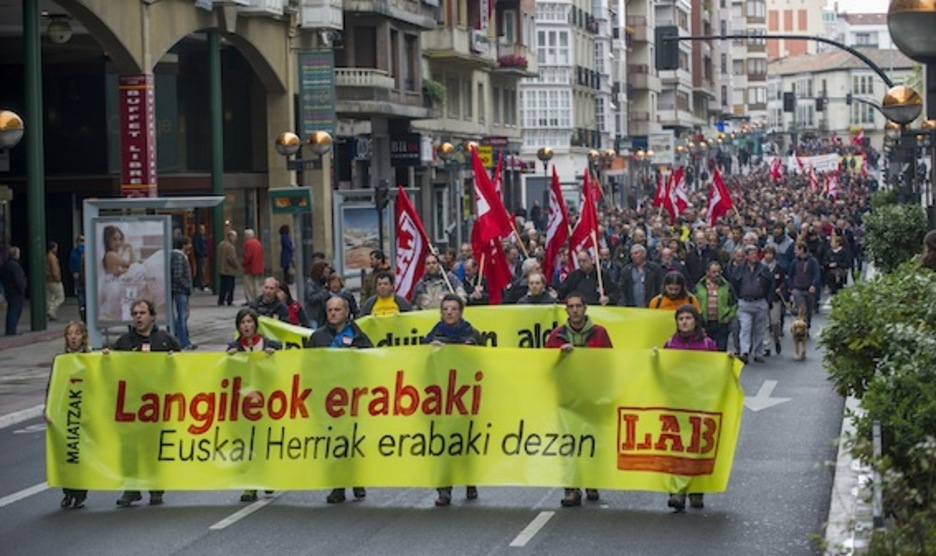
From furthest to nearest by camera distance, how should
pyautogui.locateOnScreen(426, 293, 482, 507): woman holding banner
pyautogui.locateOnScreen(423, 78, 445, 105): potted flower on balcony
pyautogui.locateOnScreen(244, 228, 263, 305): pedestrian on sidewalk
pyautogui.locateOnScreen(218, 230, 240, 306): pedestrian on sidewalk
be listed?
pyautogui.locateOnScreen(423, 78, 445, 105): potted flower on balcony
pyautogui.locateOnScreen(218, 230, 240, 306): pedestrian on sidewalk
pyautogui.locateOnScreen(244, 228, 263, 305): pedestrian on sidewalk
pyautogui.locateOnScreen(426, 293, 482, 507): woman holding banner

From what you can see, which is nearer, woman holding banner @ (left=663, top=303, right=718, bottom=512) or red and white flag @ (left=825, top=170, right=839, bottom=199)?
woman holding banner @ (left=663, top=303, right=718, bottom=512)

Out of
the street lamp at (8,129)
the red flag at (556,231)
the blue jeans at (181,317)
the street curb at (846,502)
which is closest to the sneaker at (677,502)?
the street curb at (846,502)

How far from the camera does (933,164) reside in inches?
715

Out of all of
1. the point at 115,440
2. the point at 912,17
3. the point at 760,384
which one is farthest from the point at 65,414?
the point at 760,384

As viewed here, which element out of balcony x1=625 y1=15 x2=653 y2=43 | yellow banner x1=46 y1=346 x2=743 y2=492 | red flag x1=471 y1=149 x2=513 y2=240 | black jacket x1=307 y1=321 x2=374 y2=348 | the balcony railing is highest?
A: balcony x1=625 y1=15 x2=653 y2=43

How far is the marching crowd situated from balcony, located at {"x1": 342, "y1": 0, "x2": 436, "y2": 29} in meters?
14.2

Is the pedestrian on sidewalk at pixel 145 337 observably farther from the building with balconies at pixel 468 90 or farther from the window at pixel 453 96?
the window at pixel 453 96

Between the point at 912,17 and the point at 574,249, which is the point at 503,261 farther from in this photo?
the point at 912,17

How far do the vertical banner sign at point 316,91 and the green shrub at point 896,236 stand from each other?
1563 centimetres

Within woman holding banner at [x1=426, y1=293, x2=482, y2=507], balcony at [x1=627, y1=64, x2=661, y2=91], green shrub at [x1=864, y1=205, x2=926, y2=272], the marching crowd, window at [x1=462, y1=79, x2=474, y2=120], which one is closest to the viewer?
the marching crowd

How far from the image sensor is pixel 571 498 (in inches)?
562

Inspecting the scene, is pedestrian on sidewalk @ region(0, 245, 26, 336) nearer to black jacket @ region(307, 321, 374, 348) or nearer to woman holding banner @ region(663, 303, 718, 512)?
black jacket @ region(307, 321, 374, 348)

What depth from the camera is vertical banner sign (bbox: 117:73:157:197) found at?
3831 cm

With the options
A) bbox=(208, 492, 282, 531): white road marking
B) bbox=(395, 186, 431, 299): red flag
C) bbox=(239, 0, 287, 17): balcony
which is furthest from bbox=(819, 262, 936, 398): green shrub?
bbox=(239, 0, 287, 17): balcony
